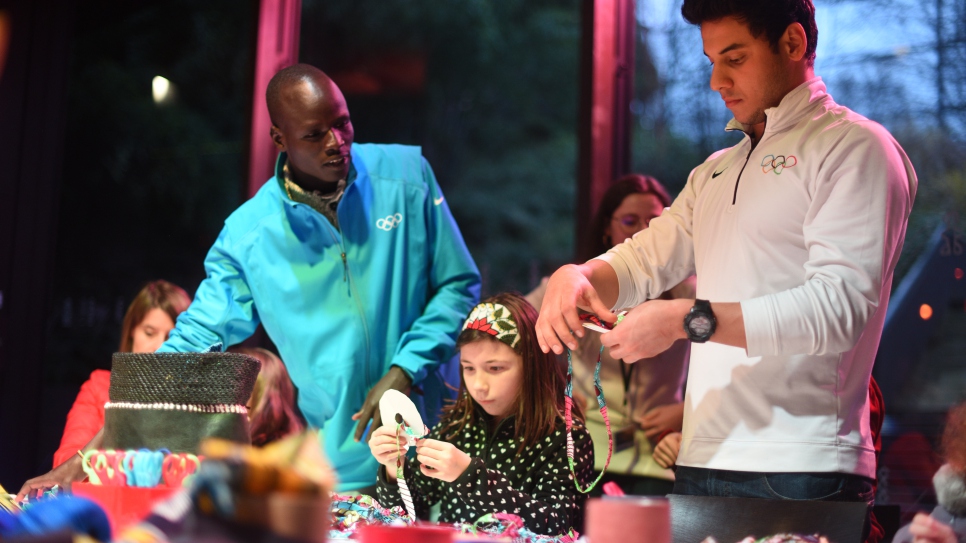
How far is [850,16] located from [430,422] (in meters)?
2.04

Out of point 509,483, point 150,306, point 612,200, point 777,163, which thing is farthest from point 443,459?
point 150,306

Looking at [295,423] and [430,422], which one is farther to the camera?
[295,423]

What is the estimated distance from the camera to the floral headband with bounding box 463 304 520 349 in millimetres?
2250

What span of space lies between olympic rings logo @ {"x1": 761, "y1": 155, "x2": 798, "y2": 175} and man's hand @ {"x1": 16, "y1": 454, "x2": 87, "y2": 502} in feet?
4.74

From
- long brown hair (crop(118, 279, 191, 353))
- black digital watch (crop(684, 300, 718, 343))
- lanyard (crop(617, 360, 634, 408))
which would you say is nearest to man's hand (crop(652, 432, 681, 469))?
lanyard (crop(617, 360, 634, 408))

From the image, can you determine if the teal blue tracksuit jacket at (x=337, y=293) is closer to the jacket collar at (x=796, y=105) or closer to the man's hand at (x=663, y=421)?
the man's hand at (x=663, y=421)

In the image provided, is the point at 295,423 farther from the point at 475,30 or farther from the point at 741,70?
the point at 475,30

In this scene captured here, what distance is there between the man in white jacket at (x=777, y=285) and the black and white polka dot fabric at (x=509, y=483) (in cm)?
38

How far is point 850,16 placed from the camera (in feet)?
10.3

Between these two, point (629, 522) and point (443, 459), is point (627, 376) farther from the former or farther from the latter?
point (629, 522)

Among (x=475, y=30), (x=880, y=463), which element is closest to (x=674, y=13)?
(x=475, y=30)

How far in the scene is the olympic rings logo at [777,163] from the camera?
1.57 meters

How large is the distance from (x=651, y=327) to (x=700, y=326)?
0.24 feet

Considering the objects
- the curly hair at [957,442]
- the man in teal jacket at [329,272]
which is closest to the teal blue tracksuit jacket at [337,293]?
the man in teal jacket at [329,272]
